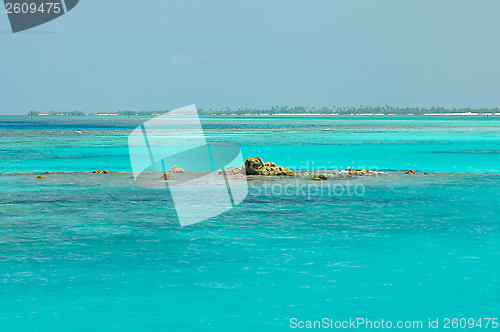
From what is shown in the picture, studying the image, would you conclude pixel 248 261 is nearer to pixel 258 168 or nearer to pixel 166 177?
pixel 166 177

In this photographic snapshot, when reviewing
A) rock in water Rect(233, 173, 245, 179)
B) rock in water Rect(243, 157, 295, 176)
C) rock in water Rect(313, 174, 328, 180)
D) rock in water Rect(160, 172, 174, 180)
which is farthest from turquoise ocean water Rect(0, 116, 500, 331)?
rock in water Rect(243, 157, 295, 176)

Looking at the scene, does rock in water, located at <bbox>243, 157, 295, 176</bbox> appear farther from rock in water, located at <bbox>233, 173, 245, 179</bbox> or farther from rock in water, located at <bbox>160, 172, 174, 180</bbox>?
rock in water, located at <bbox>160, 172, 174, 180</bbox>

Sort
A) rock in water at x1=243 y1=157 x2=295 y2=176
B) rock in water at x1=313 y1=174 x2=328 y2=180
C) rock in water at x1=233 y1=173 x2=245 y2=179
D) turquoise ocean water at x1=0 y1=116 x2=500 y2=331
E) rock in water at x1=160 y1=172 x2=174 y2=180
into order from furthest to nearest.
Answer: rock in water at x1=243 y1=157 x2=295 y2=176, rock in water at x1=233 y1=173 x2=245 y2=179, rock in water at x1=160 y1=172 x2=174 y2=180, rock in water at x1=313 y1=174 x2=328 y2=180, turquoise ocean water at x1=0 y1=116 x2=500 y2=331

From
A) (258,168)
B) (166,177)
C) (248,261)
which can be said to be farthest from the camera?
(258,168)

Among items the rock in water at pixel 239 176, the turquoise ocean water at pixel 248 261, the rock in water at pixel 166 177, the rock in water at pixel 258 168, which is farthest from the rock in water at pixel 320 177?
the rock in water at pixel 166 177

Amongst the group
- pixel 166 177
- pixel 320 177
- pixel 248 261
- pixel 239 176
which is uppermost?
A: pixel 248 261

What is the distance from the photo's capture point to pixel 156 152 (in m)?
61.6

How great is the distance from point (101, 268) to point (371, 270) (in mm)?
6495

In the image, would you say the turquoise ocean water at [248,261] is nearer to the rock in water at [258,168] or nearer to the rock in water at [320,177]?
the rock in water at [320,177]

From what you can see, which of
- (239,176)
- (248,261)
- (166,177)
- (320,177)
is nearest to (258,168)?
(239,176)

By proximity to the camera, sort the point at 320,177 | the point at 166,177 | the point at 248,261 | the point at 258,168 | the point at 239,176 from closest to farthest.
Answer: the point at 248,261 → the point at 320,177 → the point at 166,177 → the point at 239,176 → the point at 258,168

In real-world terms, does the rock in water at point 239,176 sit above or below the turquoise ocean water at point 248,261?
below

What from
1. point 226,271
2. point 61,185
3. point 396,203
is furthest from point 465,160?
point 226,271

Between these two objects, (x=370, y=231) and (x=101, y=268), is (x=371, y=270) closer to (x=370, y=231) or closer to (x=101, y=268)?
(x=370, y=231)
